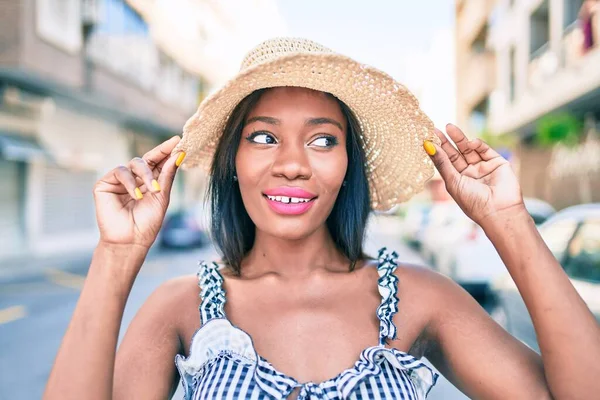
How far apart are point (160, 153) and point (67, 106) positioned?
703 inches

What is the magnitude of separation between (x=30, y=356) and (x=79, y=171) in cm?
1504

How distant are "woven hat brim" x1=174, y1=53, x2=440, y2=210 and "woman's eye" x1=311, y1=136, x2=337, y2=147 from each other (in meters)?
0.16

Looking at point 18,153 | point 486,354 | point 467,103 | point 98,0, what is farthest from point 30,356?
point 467,103

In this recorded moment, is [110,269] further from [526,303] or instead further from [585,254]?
[585,254]

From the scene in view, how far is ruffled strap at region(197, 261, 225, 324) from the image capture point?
5.92ft

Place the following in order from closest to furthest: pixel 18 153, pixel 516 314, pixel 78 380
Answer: pixel 78 380 < pixel 516 314 < pixel 18 153

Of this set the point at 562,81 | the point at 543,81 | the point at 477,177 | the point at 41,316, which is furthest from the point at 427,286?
the point at 543,81

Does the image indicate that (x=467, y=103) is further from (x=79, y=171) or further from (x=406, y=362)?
(x=406, y=362)

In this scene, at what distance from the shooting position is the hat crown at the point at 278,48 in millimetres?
1845

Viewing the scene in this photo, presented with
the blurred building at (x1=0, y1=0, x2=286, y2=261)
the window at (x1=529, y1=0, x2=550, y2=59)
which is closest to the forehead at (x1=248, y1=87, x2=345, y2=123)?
the blurred building at (x1=0, y1=0, x2=286, y2=261)

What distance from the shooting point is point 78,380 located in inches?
59.1

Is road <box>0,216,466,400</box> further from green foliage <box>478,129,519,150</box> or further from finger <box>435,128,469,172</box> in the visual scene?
green foliage <box>478,129,519,150</box>

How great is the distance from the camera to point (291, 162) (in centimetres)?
179

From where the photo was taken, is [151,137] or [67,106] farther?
[151,137]
